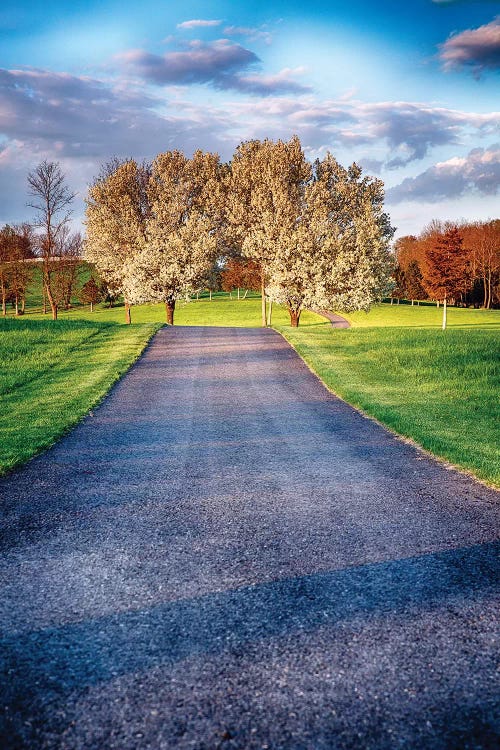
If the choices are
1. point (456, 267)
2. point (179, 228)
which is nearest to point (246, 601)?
point (179, 228)

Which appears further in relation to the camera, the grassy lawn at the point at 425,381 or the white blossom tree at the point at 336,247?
the white blossom tree at the point at 336,247

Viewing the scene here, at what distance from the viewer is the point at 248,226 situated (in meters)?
36.4

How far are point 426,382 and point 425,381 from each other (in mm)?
152

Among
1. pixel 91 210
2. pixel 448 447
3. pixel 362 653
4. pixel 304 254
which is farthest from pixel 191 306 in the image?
pixel 362 653

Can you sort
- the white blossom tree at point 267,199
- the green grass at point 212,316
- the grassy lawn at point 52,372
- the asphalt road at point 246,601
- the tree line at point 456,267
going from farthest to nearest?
the green grass at point 212,316 < the tree line at point 456,267 < the white blossom tree at point 267,199 < the grassy lawn at point 52,372 < the asphalt road at point 246,601

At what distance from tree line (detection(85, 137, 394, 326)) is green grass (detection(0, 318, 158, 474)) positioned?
32.7 feet

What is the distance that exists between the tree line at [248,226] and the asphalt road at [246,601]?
88.0 ft

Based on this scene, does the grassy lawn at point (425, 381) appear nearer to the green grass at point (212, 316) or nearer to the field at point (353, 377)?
the field at point (353, 377)

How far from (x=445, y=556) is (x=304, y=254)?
99.2 feet

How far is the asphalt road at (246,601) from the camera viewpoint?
2.96 m

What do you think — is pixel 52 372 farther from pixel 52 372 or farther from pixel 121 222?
pixel 121 222

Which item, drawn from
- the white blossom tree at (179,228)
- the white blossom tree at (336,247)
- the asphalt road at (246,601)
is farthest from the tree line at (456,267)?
the asphalt road at (246,601)

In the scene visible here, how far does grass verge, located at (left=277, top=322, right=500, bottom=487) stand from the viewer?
9.30m

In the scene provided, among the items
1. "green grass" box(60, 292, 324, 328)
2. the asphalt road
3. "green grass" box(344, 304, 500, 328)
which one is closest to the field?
the asphalt road
